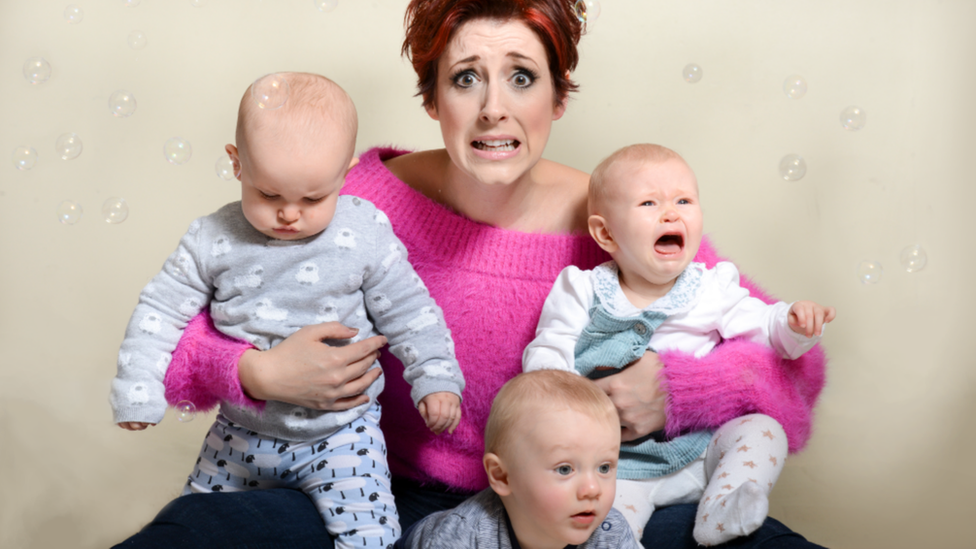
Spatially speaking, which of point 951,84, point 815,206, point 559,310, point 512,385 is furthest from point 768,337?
point 951,84

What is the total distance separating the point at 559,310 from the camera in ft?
6.99

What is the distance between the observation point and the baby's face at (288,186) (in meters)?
1.78

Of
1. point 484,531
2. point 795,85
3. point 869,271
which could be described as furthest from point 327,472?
point 795,85

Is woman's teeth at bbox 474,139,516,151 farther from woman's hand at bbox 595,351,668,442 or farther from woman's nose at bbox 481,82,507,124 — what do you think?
woman's hand at bbox 595,351,668,442

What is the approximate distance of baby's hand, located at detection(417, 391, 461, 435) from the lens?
196 cm

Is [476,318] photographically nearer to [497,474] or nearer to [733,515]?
[497,474]

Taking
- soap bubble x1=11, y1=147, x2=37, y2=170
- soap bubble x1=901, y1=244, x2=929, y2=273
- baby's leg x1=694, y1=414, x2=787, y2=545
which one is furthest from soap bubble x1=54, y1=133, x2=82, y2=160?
soap bubble x1=901, y1=244, x2=929, y2=273

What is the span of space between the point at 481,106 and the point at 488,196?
0.31m

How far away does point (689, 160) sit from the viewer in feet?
10.5

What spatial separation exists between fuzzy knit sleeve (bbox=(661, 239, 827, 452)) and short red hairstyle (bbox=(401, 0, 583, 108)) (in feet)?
2.59

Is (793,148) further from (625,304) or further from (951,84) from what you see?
(625,304)

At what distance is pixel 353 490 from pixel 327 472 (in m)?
0.07

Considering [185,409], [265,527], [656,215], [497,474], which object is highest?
[656,215]

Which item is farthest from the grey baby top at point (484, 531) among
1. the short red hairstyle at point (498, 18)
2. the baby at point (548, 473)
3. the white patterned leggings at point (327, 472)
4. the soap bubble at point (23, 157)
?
the soap bubble at point (23, 157)
